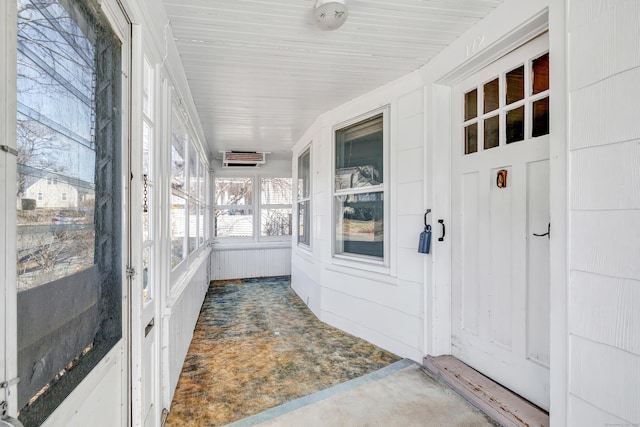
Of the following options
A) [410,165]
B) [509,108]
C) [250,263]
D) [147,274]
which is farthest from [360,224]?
[250,263]

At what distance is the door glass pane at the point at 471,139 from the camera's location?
7.63 ft

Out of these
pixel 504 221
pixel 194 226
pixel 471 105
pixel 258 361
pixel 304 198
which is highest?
pixel 471 105

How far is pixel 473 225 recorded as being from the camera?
91.0 inches

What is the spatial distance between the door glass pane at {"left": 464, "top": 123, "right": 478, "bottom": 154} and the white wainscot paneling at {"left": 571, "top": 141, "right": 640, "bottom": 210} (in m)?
0.92

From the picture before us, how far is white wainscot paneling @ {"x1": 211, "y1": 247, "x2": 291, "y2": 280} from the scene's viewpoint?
632cm

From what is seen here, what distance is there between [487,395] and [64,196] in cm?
240

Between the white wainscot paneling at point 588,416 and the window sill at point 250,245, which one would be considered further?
the window sill at point 250,245

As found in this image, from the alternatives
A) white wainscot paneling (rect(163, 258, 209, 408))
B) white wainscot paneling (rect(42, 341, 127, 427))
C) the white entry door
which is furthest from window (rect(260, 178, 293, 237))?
white wainscot paneling (rect(42, 341, 127, 427))

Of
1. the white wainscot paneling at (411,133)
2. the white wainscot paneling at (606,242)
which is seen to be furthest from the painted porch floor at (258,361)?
the white wainscot paneling at (411,133)

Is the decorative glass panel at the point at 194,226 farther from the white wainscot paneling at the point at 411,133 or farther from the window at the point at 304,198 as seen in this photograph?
the white wainscot paneling at the point at 411,133

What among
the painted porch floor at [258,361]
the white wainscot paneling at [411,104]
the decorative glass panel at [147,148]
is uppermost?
the white wainscot paneling at [411,104]

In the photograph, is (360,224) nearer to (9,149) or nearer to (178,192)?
(178,192)

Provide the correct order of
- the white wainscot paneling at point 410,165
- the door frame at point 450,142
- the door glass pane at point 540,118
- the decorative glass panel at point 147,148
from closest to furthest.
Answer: the door frame at point 450,142, the decorative glass panel at point 147,148, the door glass pane at point 540,118, the white wainscot paneling at point 410,165

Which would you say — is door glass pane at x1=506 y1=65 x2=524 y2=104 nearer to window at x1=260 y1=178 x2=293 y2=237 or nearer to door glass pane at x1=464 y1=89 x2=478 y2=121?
door glass pane at x1=464 y1=89 x2=478 y2=121
